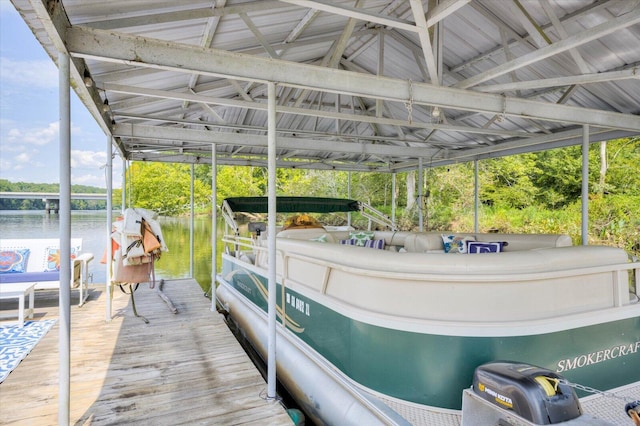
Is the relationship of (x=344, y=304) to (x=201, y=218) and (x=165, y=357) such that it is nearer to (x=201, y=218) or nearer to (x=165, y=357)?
(x=165, y=357)

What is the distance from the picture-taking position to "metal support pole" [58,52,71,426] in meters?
2.02

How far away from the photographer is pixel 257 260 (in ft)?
13.5

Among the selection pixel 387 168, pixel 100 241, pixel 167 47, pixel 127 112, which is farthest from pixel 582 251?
pixel 100 241

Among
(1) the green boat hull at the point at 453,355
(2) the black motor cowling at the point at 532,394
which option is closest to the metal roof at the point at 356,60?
(1) the green boat hull at the point at 453,355

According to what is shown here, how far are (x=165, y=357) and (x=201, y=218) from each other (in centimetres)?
2134

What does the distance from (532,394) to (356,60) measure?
4785mm

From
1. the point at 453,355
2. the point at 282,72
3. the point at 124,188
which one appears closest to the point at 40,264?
the point at 124,188

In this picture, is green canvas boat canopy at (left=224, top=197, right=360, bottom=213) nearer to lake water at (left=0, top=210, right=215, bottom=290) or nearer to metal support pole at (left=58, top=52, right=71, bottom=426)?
metal support pole at (left=58, top=52, right=71, bottom=426)

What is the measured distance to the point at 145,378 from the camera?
287 centimetres

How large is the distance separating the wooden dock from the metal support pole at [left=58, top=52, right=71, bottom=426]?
40 centimetres

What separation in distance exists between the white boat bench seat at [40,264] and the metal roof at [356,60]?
1983 mm

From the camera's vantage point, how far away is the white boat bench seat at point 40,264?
4938mm

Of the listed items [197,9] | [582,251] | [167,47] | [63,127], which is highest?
[197,9]

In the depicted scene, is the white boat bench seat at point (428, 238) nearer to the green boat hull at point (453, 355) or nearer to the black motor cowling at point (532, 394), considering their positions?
the green boat hull at point (453, 355)
